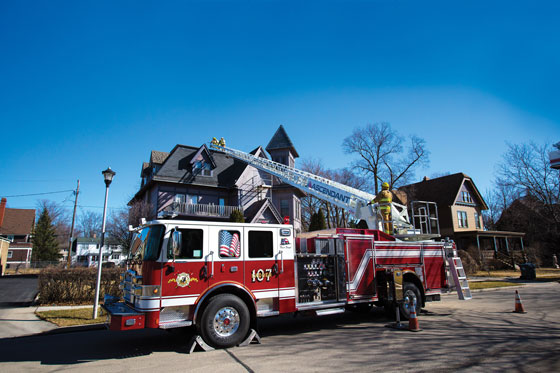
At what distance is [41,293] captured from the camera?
12445 mm

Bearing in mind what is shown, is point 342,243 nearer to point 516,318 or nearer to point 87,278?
point 516,318

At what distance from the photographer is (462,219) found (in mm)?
37969

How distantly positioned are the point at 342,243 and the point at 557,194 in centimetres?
2986

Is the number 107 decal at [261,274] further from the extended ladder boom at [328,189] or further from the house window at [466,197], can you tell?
the house window at [466,197]

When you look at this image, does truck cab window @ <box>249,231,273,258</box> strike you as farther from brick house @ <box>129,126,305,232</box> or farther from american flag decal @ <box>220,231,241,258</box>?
brick house @ <box>129,126,305,232</box>

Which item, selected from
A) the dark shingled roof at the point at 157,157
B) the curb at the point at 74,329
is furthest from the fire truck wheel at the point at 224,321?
the dark shingled roof at the point at 157,157

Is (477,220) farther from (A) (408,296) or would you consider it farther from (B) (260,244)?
(B) (260,244)

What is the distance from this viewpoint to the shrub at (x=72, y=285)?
41.0 ft

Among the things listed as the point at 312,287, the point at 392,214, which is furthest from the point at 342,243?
the point at 392,214

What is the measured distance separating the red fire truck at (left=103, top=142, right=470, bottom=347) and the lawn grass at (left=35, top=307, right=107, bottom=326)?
10.1ft

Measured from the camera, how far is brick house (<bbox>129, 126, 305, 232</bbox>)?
86.4ft

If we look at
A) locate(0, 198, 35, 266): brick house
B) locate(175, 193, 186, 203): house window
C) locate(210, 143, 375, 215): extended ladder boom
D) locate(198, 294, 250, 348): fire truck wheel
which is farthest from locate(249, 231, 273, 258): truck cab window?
locate(0, 198, 35, 266): brick house

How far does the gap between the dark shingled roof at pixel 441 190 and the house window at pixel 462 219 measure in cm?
204

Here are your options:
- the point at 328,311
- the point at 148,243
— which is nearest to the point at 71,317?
the point at 148,243
